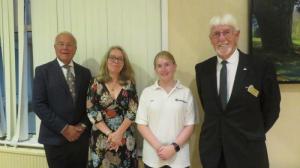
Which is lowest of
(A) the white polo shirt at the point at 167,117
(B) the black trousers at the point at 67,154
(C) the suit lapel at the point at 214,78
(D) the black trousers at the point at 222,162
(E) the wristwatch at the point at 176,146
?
(B) the black trousers at the point at 67,154

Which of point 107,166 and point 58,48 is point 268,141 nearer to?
point 107,166

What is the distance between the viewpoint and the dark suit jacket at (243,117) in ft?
6.74

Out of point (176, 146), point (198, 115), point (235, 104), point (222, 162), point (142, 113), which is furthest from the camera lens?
point (198, 115)

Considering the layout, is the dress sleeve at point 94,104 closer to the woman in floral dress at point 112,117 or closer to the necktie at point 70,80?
the woman in floral dress at point 112,117

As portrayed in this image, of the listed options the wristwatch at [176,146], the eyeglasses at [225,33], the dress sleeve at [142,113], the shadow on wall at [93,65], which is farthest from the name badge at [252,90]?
the shadow on wall at [93,65]

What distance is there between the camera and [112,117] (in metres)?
2.54

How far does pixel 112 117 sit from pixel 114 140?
18 centimetres

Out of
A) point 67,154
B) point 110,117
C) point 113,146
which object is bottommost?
point 67,154

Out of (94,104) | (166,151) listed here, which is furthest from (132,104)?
(166,151)

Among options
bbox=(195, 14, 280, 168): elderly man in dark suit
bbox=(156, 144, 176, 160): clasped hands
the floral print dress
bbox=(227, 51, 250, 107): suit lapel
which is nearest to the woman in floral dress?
the floral print dress

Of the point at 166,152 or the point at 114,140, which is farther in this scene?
the point at 114,140

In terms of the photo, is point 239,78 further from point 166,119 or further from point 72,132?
point 72,132

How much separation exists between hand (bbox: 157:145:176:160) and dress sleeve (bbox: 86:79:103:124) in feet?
1.85

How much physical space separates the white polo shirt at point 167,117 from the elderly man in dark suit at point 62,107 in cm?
59
